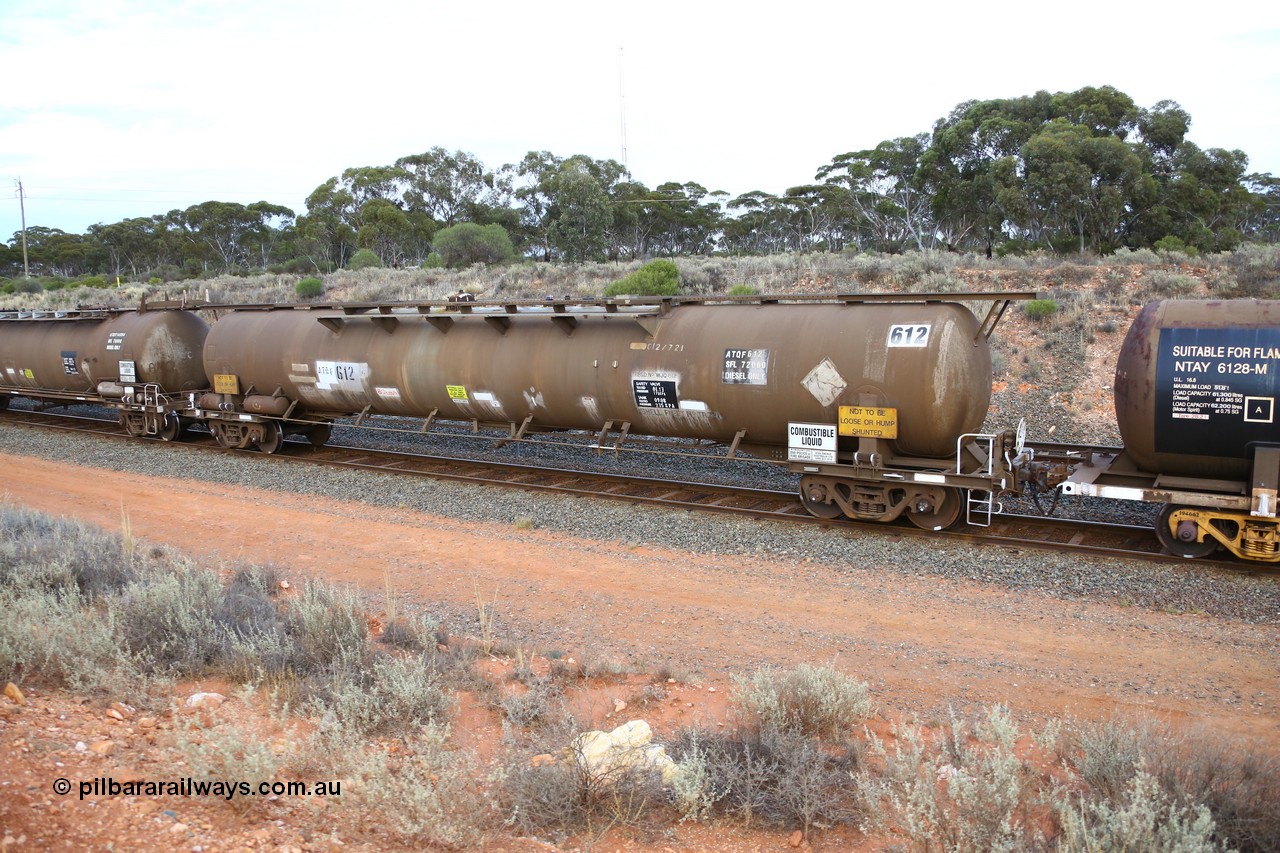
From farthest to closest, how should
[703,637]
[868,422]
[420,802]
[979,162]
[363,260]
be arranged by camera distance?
[363,260] < [979,162] < [868,422] < [703,637] < [420,802]

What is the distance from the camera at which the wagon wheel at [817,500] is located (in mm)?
12430

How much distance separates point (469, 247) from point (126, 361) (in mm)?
31712

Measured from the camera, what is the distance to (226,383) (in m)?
19.2

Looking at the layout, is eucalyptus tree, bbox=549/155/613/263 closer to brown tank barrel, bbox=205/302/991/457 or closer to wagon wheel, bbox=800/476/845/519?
brown tank barrel, bbox=205/302/991/457

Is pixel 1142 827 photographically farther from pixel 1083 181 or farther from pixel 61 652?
pixel 1083 181

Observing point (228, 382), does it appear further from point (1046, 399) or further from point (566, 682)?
point (1046, 399)

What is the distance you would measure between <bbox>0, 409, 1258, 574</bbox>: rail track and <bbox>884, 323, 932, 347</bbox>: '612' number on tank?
2.70 meters

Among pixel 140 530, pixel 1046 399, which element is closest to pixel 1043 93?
pixel 1046 399

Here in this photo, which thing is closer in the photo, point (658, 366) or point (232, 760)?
point (232, 760)

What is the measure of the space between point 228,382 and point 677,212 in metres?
56.0

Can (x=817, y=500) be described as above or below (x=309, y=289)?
below

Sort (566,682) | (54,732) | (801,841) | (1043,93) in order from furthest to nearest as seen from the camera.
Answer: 1. (1043,93)
2. (566,682)
3. (54,732)
4. (801,841)

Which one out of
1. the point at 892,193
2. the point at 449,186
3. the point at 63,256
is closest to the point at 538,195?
the point at 449,186

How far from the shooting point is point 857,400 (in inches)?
461
